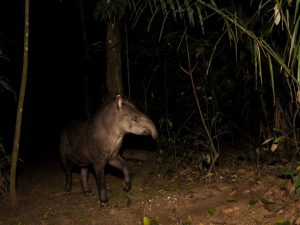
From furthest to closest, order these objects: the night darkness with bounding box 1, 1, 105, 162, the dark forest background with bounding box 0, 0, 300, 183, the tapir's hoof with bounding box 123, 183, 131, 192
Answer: the night darkness with bounding box 1, 1, 105, 162
the tapir's hoof with bounding box 123, 183, 131, 192
the dark forest background with bounding box 0, 0, 300, 183

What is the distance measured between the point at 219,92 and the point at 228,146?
162 centimetres

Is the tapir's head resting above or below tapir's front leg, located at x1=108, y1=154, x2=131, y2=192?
above

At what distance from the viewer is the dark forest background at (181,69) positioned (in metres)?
4.99

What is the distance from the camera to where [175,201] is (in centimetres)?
539

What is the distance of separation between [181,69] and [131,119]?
117 cm

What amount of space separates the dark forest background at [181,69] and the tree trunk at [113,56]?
0.43 ft

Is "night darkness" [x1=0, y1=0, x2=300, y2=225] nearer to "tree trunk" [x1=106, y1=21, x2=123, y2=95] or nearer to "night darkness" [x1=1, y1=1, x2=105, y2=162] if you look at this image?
"tree trunk" [x1=106, y1=21, x2=123, y2=95]

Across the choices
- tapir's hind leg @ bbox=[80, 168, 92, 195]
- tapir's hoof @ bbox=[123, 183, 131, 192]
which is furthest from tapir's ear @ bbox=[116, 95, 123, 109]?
tapir's hind leg @ bbox=[80, 168, 92, 195]

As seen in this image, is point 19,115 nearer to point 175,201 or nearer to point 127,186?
point 127,186

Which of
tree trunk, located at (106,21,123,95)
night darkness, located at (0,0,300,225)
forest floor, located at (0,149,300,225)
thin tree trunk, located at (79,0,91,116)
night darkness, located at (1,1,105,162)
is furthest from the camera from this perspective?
night darkness, located at (1,1,105,162)

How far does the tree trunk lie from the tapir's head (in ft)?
2.63

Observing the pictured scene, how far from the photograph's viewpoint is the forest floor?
469cm

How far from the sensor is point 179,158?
688 cm

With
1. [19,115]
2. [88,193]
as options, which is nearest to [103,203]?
[88,193]
